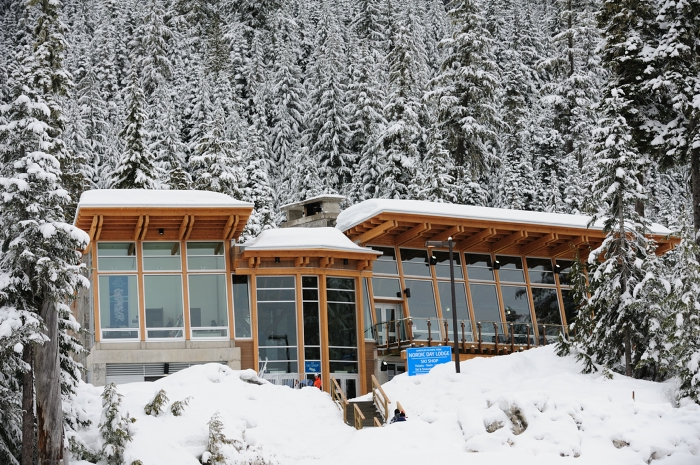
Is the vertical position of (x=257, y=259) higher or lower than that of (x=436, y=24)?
lower

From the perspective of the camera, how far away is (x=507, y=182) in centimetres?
5828

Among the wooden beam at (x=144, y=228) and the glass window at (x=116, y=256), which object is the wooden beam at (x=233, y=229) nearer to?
the wooden beam at (x=144, y=228)

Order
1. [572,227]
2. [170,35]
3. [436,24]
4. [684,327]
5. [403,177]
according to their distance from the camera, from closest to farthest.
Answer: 1. [684,327]
2. [572,227]
3. [403,177]
4. [170,35]
5. [436,24]

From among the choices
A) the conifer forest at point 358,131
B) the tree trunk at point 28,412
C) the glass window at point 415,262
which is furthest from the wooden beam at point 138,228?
the tree trunk at point 28,412

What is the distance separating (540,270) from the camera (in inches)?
1345

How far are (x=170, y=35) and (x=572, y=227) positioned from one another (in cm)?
5799

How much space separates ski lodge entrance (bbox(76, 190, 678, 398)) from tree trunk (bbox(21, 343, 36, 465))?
417 inches

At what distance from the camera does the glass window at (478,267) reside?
108 feet

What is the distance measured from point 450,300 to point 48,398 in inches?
702

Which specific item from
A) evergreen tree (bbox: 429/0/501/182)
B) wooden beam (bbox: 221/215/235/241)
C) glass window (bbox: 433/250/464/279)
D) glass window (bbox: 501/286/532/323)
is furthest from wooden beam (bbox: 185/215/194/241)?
evergreen tree (bbox: 429/0/501/182)

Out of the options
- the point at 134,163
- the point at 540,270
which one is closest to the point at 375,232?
the point at 540,270

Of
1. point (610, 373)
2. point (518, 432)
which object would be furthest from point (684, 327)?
point (518, 432)

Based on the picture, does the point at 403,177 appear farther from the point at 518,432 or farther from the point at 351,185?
the point at 518,432

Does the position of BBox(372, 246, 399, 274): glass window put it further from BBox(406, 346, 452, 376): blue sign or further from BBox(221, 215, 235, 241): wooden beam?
BBox(406, 346, 452, 376): blue sign
